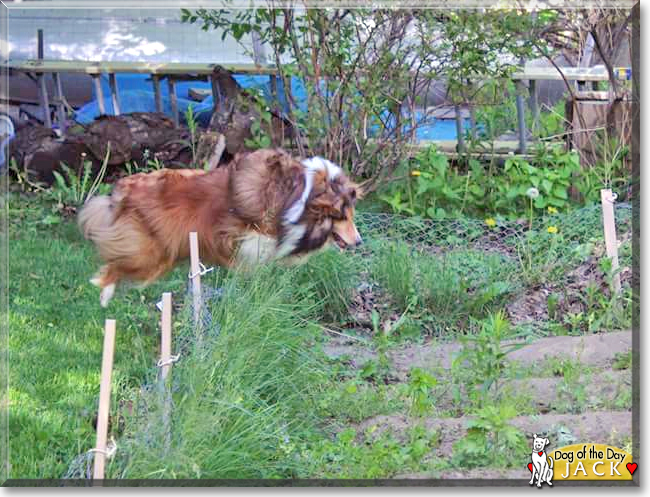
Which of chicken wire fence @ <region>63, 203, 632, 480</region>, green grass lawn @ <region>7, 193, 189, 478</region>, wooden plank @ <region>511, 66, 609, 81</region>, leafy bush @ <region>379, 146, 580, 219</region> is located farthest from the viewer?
wooden plank @ <region>511, 66, 609, 81</region>

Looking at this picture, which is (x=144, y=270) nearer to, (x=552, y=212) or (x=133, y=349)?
(x=133, y=349)

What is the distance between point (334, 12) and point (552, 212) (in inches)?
99.4

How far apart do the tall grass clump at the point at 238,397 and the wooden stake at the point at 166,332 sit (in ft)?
0.32

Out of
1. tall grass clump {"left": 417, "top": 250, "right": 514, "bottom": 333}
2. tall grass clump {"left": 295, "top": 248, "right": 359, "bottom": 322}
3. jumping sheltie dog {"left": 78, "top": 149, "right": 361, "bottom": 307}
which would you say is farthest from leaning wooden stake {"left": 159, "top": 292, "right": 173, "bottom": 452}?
tall grass clump {"left": 417, "top": 250, "right": 514, "bottom": 333}

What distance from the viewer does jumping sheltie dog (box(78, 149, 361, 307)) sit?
6172mm

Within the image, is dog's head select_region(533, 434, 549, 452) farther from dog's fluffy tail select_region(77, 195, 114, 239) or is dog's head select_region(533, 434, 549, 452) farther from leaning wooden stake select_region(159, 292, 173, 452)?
dog's fluffy tail select_region(77, 195, 114, 239)

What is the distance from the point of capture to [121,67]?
10.1 meters

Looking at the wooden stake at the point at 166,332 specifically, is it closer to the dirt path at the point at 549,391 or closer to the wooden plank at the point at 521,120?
the dirt path at the point at 549,391

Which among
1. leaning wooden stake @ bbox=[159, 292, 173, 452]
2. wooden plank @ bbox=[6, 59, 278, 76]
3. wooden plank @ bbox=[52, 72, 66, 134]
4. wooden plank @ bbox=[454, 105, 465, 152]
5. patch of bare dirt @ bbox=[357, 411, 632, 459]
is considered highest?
wooden plank @ bbox=[6, 59, 278, 76]

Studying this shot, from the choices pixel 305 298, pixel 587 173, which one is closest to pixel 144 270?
pixel 305 298

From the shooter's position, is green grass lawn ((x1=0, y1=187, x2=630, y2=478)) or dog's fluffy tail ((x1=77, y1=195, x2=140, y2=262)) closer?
green grass lawn ((x1=0, y1=187, x2=630, y2=478))

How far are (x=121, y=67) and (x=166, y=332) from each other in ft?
21.1

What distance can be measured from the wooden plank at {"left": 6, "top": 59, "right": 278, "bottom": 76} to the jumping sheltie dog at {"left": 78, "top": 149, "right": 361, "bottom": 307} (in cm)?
367

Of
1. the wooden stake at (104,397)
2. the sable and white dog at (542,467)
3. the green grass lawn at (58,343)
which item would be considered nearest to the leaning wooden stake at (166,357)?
the wooden stake at (104,397)
